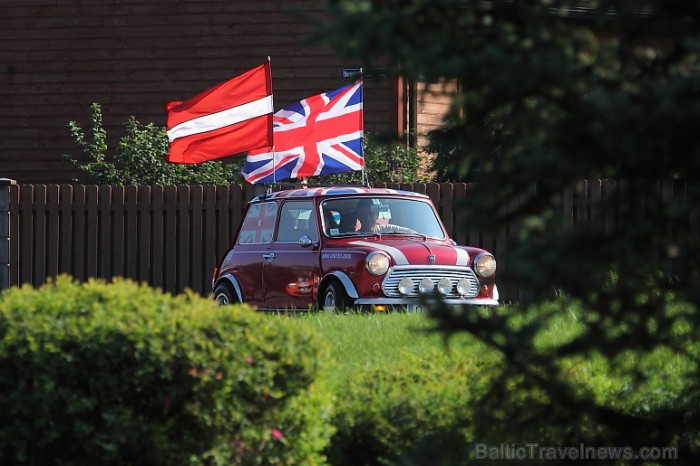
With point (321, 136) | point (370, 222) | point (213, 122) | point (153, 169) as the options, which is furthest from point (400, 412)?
point (153, 169)

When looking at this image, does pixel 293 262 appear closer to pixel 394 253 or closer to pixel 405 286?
pixel 394 253

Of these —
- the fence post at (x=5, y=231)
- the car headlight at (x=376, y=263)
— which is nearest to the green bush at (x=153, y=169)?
the fence post at (x=5, y=231)

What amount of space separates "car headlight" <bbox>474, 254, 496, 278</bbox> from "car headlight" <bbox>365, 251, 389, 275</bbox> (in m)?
1.13

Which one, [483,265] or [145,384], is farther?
[483,265]

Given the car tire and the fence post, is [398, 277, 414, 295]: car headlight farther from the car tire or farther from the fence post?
the fence post

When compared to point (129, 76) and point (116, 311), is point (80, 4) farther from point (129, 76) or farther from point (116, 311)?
point (116, 311)

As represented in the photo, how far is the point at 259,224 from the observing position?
13734 millimetres

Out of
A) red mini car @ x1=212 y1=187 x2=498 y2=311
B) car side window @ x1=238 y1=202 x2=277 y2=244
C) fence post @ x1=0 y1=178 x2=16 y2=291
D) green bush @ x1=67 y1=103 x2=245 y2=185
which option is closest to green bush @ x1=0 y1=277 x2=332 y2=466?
red mini car @ x1=212 y1=187 x2=498 y2=311

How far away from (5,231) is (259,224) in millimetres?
5945

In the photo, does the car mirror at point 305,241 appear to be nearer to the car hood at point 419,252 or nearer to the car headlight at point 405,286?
the car hood at point 419,252

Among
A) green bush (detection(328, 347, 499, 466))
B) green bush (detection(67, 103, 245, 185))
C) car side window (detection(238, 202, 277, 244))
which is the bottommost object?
green bush (detection(328, 347, 499, 466))

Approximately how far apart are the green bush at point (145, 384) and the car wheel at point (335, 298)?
6.72 metres

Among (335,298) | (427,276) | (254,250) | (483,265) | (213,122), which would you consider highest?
(213,122)

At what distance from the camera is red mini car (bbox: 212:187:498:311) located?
39.2ft
